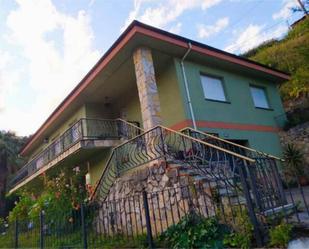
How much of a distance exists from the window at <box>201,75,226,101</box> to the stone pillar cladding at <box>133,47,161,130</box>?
275 centimetres

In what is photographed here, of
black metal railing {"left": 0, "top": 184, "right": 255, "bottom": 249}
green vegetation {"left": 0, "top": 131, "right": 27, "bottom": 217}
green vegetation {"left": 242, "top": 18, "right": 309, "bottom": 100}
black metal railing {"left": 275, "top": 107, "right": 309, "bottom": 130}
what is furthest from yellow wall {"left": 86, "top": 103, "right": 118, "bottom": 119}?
green vegetation {"left": 0, "top": 131, "right": 27, "bottom": 217}

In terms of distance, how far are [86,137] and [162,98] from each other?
3.47 m

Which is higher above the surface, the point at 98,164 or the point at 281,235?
the point at 98,164

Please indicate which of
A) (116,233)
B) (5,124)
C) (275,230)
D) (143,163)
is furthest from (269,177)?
(5,124)

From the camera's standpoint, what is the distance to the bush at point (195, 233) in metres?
4.88

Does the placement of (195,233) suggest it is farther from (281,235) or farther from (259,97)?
(259,97)

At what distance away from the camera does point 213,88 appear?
11.7m

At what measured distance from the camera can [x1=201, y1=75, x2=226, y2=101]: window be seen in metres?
11.3

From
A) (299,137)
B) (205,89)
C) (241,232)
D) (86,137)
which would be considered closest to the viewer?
(241,232)

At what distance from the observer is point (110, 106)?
14.8m

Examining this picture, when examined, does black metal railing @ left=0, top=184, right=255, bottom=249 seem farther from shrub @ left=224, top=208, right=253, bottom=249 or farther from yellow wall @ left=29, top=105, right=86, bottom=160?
yellow wall @ left=29, top=105, right=86, bottom=160

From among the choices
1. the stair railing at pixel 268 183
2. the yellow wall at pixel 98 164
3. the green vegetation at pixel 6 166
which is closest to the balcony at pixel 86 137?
the yellow wall at pixel 98 164

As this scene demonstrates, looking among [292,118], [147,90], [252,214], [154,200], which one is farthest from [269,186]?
[292,118]

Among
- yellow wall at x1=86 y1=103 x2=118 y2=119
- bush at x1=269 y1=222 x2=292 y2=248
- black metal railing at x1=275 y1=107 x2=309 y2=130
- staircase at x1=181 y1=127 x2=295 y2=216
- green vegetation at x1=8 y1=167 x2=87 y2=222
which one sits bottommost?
bush at x1=269 y1=222 x2=292 y2=248
